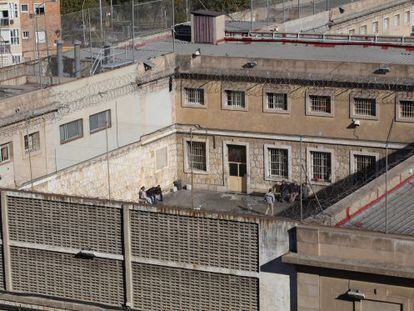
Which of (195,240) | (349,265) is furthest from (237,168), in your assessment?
(349,265)

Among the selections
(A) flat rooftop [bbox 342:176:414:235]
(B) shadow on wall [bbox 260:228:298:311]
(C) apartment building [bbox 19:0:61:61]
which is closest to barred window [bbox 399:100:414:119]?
(A) flat rooftop [bbox 342:176:414:235]

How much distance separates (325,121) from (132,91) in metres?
8.26

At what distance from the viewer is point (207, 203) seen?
58250mm

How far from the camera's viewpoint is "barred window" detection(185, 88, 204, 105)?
199ft

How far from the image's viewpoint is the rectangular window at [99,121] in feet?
182

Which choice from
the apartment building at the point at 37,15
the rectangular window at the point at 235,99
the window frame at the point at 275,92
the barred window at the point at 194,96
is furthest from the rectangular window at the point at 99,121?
the apartment building at the point at 37,15

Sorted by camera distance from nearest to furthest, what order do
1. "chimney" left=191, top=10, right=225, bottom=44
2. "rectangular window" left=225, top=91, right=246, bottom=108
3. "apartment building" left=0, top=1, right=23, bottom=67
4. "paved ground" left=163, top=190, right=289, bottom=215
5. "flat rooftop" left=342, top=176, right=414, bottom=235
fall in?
"flat rooftop" left=342, top=176, right=414, bottom=235, "paved ground" left=163, top=190, right=289, bottom=215, "rectangular window" left=225, top=91, right=246, bottom=108, "chimney" left=191, top=10, right=225, bottom=44, "apartment building" left=0, top=1, right=23, bottom=67

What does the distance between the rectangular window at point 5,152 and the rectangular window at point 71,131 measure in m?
3.43

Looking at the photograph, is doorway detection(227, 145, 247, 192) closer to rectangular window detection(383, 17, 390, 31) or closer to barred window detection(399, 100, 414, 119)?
barred window detection(399, 100, 414, 119)

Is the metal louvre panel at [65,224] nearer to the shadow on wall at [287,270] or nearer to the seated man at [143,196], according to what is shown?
the shadow on wall at [287,270]

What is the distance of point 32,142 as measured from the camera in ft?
170

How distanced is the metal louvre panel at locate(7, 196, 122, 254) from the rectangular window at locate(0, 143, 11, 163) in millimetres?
Result: 9576

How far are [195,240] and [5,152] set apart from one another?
1442 centimetres

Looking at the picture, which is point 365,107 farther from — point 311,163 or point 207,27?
point 207,27
